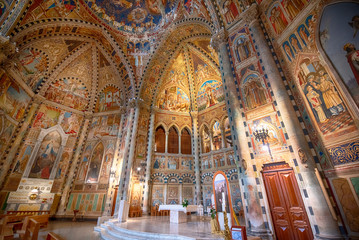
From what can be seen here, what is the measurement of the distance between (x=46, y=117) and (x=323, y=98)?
16871mm

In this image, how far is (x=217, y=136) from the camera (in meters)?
13.8

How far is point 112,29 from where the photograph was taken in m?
13.6

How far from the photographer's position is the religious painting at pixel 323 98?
4.27 metres

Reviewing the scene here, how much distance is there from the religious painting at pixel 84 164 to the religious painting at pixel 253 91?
42.8ft

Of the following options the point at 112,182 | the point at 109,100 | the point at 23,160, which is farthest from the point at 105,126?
the point at 23,160

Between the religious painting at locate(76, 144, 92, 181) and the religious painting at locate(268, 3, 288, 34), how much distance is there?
15.1 m

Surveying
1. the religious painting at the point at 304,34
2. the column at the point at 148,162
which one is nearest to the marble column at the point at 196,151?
the column at the point at 148,162

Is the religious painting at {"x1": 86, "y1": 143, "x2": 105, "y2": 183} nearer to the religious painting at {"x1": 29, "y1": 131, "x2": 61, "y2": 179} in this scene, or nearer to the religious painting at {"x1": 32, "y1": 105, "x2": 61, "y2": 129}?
the religious painting at {"x1": 29, "y1": 131, "x2": 61, "y2": 179}

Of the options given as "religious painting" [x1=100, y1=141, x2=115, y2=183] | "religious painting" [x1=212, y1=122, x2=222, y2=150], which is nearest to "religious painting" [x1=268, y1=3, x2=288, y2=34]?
"religious painting" [x1=212, y1=122, x2=222, y2=150]

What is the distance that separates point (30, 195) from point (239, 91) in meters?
14.7

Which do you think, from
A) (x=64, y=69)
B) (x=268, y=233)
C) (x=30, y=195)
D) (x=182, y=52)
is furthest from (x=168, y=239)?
(x=64, y=69)

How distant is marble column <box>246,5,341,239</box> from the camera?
411 cm

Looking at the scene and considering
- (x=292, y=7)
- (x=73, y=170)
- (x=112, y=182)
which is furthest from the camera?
(x=73, y=170)

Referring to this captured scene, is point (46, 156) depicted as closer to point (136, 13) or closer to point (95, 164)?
point (95, 164)
